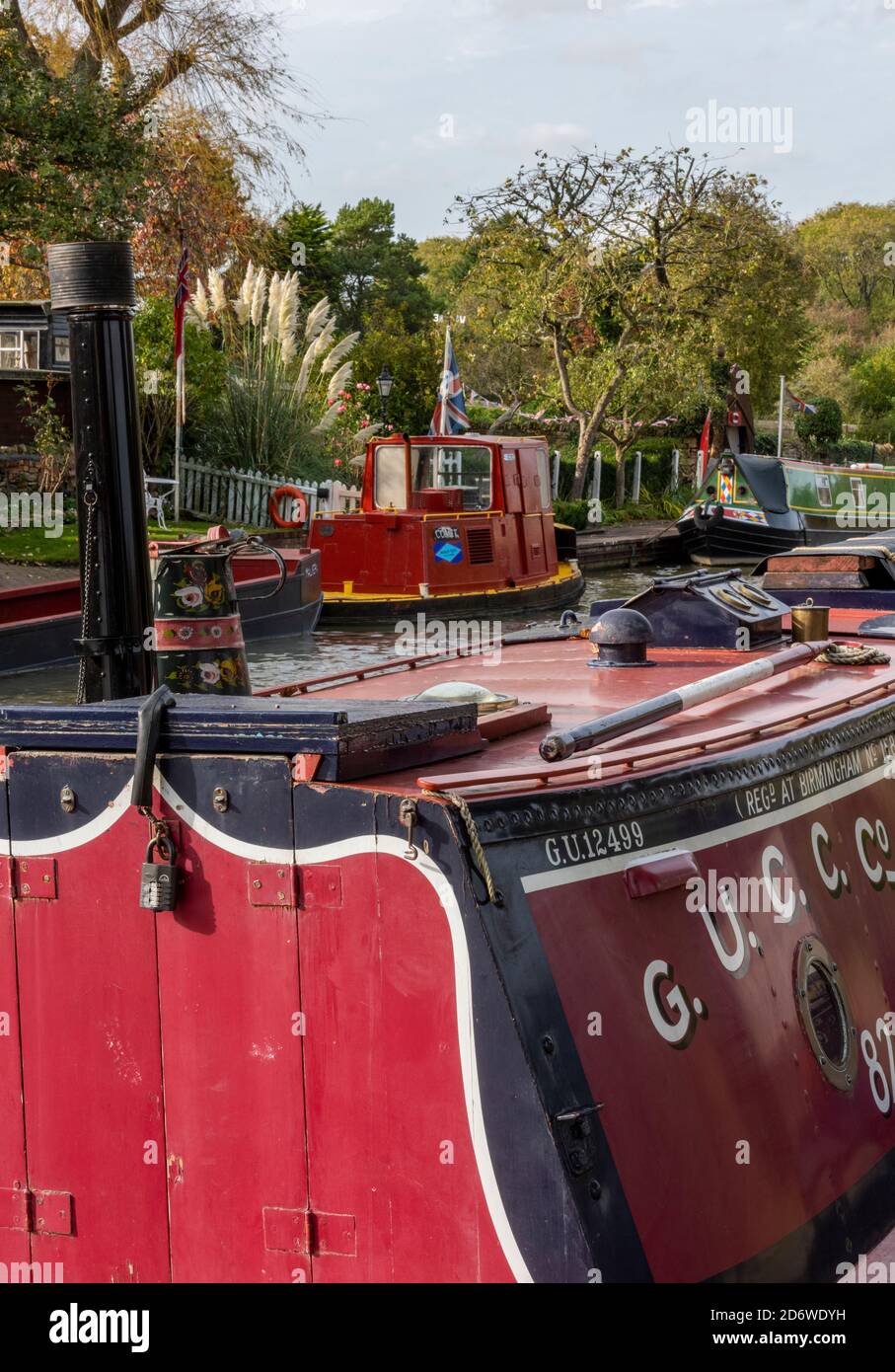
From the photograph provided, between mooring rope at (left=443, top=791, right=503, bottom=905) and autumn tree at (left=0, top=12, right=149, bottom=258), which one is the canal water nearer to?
autumn tree at (left=0, top=12, right=149, bottom=258)

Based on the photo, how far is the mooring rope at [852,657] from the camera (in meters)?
5.84

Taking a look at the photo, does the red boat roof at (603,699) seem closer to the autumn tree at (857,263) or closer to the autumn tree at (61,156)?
the autumn tree at (61,156)

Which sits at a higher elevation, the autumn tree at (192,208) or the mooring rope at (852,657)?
the autumn tree at (192,208)

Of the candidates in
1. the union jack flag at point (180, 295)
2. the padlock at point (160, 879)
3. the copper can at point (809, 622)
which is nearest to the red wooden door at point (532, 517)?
the union jack flag at point (180, 295)

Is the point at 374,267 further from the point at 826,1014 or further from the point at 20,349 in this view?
the point at 826,1014

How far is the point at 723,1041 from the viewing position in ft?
12.4

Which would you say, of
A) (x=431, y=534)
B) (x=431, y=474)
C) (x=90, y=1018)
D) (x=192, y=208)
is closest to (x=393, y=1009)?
(x=90, y=1018)

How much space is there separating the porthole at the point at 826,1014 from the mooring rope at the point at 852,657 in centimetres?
163

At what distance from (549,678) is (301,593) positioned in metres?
14.1

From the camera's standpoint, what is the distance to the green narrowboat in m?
31.5

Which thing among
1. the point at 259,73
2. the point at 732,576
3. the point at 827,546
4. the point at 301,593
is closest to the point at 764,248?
the point at 259,73

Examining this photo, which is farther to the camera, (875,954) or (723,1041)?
(875,954)
